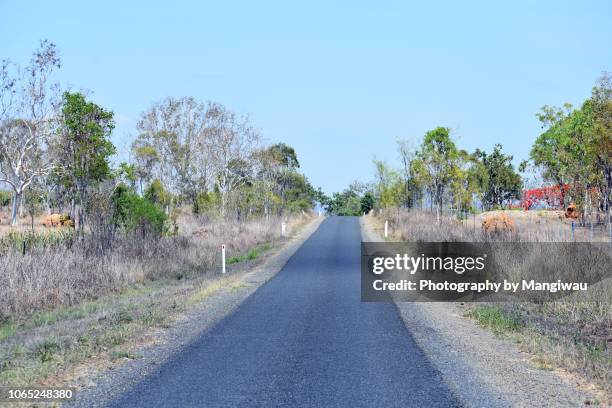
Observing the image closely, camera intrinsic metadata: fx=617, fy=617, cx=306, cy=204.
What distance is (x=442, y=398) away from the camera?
6.45 m

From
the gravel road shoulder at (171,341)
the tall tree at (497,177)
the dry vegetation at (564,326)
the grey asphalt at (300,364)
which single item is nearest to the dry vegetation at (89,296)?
the gravel road shoulder at (171,341)

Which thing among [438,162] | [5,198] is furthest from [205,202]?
[5,198]

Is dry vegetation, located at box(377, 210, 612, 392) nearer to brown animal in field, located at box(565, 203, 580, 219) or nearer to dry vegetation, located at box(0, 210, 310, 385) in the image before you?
dry vegetation, located at box(0, 210, 310, 385)

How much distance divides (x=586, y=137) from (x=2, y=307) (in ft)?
98.0

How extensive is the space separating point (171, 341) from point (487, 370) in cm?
477

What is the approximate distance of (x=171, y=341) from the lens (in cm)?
966

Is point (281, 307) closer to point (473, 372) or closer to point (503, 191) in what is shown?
point (473, 372)

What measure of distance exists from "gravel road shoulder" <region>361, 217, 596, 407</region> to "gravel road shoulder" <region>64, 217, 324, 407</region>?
3.64 m

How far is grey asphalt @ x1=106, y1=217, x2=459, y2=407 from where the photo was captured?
21.1 ft

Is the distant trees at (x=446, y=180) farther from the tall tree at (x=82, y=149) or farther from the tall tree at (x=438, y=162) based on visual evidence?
the tall tree at (x=82, y=149)

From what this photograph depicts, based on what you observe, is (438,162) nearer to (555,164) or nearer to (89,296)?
(555,164)

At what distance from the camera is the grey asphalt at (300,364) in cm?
644

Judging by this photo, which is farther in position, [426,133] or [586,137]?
[426,133]

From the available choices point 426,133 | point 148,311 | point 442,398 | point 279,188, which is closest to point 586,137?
point 426,133
